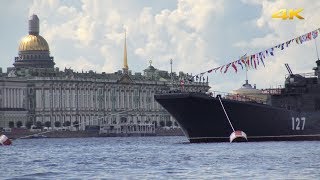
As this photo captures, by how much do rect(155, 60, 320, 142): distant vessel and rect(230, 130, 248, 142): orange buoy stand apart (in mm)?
906

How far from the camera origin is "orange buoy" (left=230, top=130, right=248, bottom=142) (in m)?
112

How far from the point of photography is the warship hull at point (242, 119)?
112625mm

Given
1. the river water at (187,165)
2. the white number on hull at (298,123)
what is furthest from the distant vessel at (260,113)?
the river water at (187,165)

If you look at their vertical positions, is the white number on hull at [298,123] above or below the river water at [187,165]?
above

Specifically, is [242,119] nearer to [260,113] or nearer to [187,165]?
[260,113]

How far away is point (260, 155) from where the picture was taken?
3342 inches

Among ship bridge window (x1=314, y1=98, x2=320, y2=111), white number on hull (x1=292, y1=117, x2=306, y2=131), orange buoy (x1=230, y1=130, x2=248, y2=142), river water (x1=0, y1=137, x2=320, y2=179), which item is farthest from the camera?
ship bridge window (x1=314, y1=98, x2=320, y2=111)

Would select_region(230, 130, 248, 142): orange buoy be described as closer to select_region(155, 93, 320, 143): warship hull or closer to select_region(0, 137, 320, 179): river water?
select_region(155, 93, 320, 143): warship hull

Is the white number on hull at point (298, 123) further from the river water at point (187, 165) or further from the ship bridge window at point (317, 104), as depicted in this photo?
the river water at point (187, 165)

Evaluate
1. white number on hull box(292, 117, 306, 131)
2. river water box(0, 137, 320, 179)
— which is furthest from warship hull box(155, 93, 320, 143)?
river water box(0, 137, 320, 179)

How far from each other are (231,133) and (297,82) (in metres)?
7.46

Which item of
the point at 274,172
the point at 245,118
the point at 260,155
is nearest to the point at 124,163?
the point at 260,155

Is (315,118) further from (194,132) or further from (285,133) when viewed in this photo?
(194,132)

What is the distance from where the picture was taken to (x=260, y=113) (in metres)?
113
